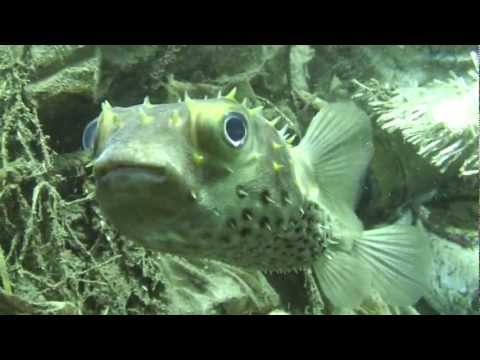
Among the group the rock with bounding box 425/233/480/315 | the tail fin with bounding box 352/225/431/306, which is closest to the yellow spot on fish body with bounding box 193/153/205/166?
the tail fin with bounding box 352/225/431/306

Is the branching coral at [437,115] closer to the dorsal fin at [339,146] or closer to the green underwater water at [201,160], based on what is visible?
the green underwater water at [201,160]

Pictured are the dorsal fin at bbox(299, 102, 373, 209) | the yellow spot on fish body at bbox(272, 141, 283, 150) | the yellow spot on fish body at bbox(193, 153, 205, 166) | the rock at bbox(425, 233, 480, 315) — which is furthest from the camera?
the rock at bbox(425, 233, 480, 315)

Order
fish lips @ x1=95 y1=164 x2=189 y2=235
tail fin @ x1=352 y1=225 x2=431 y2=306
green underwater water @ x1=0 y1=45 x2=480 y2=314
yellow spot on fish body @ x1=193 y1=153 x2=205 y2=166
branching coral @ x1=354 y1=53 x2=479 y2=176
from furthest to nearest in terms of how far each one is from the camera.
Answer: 1. branching coral @ x1=354 y1=53 x2=479 y2=176
2. green underwater water @ x1=0 y1=45 x2=480 y2=314
3. tail fin @ x1=352 y1=225 x2=431 y2=306
4. yellow spot on fish body @ x1=193 y1=153 x2=205 y2=166
5. fish lips @ x1=95 y1=164 x2=189 y2=235

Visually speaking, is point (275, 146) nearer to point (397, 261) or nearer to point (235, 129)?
point (235, 129)

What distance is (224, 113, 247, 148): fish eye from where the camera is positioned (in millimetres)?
1592

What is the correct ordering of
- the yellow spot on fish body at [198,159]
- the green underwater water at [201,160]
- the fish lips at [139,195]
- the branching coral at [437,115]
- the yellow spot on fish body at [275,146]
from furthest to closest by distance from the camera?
the branching coral at [437,115]
the green underwater water at [201,160]
the yellow spot on fish body at [275,146]
the yellow spot on fish body at [198,159]
the fish lips at [139,195]

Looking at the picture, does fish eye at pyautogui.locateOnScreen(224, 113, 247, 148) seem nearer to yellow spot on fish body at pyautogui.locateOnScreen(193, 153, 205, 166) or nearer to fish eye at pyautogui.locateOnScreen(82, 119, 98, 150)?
yellow spot on fish body at pyautogui.locateOnScreen(193, 153, 205, 166)

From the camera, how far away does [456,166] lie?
3.91 metres

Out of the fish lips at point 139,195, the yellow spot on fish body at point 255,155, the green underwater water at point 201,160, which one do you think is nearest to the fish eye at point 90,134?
the green underwater water at point 201,160

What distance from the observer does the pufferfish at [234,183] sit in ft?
4.79

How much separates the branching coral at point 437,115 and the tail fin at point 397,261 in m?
0.85

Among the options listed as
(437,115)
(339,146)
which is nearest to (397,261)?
(339,146)

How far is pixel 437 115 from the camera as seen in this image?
11.1ft
